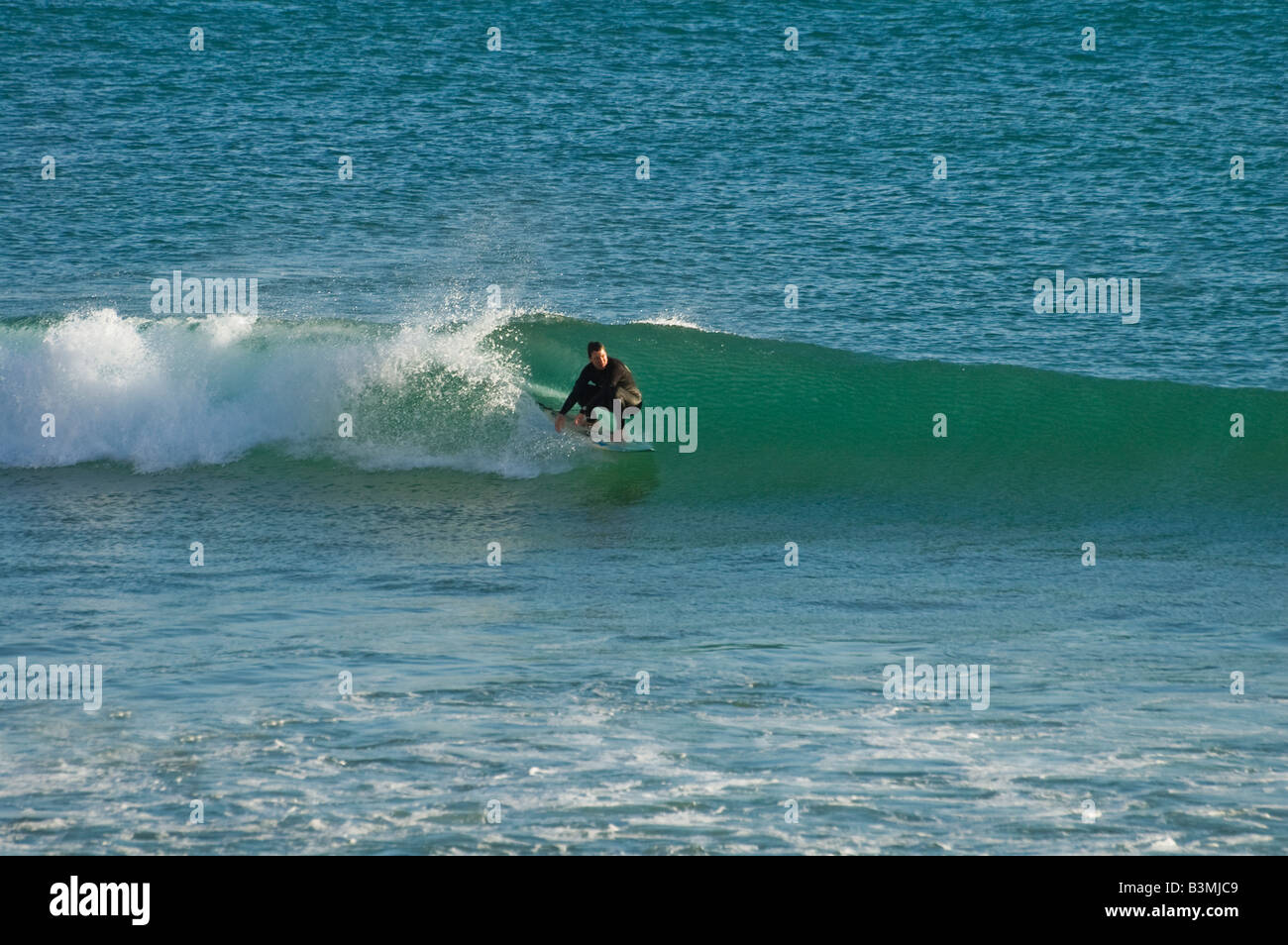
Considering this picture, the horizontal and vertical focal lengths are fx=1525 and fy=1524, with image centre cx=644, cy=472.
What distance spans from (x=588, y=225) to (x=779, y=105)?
9.35 m

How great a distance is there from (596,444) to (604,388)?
0.83m

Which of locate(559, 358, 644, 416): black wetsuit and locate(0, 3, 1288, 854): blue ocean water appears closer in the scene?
locate(0, 3, 1288, 854): blue ocean water

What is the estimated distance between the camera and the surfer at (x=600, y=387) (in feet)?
47.1

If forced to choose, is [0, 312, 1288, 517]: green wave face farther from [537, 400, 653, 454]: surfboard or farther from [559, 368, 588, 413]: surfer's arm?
[559, 368, 588, 413]: surfer's arm

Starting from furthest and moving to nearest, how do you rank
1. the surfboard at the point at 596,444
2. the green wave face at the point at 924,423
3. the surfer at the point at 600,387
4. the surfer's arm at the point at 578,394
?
the surfboard at the point at 596,444 → the green wave face at the point at 924,423 → the surfer's arm at the point at 578,394 → the surfer at the point at 600,387

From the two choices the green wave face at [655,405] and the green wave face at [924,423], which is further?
the green wave face at [655,405]

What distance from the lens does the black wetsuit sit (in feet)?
47.1

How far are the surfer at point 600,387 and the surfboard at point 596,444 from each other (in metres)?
0.16

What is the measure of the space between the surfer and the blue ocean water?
0.70 m

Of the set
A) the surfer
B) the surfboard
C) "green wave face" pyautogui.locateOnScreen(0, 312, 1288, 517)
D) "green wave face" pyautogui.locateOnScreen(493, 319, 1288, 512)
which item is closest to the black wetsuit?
the surfer

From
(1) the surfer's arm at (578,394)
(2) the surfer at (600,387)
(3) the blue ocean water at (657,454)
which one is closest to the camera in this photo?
(3) the blue ocean water at (657,454)

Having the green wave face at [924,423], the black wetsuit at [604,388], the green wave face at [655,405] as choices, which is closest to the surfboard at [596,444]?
the green wave face at [655,405]

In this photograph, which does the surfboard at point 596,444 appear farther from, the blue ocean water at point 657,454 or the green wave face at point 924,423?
the green wave face at point 924,423

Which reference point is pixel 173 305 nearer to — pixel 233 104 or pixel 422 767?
pixel 233 104
